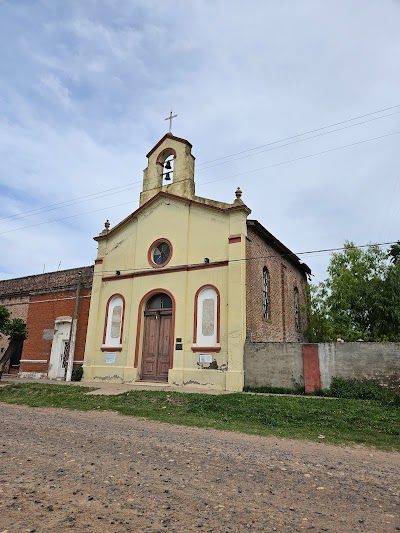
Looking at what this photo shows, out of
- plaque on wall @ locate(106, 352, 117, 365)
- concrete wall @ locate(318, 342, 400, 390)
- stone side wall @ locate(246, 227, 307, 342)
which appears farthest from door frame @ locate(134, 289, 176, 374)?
concrete wall @ locate(318, 342, 400, 390)

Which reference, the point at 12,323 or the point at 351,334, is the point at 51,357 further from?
the point at 351,334

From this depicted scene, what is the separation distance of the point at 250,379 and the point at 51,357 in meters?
11.1

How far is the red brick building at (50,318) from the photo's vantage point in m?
19.2

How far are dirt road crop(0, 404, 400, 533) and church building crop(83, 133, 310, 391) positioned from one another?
7450 mm

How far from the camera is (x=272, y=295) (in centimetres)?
1745

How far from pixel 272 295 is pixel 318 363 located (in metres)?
5.30

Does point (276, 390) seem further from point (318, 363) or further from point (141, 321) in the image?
point (141, 321)

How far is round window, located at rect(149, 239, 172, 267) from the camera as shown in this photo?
1672 centimetres

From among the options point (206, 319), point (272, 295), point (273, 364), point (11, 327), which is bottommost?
point (273, 364)

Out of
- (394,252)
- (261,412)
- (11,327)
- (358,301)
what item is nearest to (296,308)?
(358,301)

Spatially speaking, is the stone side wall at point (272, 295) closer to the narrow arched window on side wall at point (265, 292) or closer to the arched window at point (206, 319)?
the narrow arched window on side wall at point (265, 292)

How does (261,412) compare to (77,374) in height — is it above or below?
below

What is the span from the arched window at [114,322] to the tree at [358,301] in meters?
11.1

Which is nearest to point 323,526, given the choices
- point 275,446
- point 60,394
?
point 275,446
